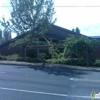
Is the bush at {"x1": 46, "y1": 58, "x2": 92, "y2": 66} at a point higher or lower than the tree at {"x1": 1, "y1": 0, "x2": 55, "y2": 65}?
lower

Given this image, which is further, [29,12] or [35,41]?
[35,41]

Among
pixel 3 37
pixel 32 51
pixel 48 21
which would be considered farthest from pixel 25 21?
pixel 3 37

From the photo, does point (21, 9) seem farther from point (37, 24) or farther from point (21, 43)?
point (21, 43)

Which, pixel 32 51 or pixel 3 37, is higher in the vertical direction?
pixel 3 37

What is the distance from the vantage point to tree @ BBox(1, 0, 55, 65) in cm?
2111

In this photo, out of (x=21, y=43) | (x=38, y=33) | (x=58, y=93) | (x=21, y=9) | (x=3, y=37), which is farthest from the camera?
(x=3, y=37)

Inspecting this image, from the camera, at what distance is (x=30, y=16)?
2131 cm

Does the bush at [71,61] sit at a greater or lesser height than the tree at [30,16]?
lesser

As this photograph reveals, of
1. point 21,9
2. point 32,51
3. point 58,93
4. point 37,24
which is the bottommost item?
point 58,93

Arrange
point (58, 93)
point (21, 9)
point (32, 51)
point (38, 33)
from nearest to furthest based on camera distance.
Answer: point (58, 93) → point (21, 9) → point (38, 33) → point (32, 51)

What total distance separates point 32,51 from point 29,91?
66.2 feet

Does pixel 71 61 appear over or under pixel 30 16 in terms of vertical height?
under

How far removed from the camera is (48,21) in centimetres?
2209

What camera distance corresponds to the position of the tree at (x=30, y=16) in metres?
21.1
